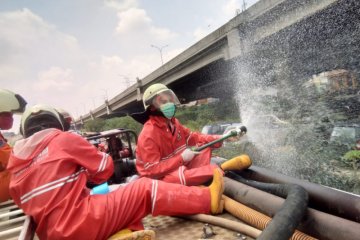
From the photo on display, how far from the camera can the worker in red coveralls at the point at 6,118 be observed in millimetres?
2937

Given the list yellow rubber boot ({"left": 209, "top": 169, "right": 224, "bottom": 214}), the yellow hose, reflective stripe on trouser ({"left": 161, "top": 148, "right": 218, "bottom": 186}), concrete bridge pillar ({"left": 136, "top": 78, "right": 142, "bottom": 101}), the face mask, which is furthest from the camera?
concrete bridge pillar ({"left": 136, "top": 78, "right": 142, "bottom": 101})

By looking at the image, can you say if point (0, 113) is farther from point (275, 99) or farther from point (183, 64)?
point (183, 64)

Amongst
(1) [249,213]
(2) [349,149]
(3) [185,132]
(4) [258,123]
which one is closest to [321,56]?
(4) [258,123]

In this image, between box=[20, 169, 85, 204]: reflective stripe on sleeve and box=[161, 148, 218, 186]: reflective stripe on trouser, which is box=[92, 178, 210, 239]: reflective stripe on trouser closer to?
box=[20, 169, 85, 204]: reflective stripe on sleeve

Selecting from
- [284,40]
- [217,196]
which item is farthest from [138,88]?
[217,196]

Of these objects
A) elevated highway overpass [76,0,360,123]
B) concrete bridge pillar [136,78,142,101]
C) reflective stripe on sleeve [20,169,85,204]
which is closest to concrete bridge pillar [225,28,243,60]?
elevated highway overpass [76,0,360,123]

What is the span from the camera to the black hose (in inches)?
64.2

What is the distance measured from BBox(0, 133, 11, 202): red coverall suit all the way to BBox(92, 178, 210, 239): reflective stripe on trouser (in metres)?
1.31

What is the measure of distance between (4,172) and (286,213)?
2636 mm

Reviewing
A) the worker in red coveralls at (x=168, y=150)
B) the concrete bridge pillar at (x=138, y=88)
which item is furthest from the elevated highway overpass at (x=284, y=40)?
the concrete bridge pillar at (x=138, y=88)

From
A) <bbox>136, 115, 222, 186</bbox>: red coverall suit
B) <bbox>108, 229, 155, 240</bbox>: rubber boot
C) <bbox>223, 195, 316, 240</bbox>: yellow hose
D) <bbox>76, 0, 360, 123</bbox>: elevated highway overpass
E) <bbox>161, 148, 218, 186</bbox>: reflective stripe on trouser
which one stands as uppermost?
<bbox>76, 0, 360, 123</bbox>: elevated highway overpass

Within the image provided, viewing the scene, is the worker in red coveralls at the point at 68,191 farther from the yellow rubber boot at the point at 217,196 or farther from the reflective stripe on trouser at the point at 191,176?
the reflective stripe on trouser at the point at 191,176

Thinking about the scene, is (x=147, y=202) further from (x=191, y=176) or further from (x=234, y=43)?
(x=234, y=43)

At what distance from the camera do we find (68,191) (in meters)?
2.17
